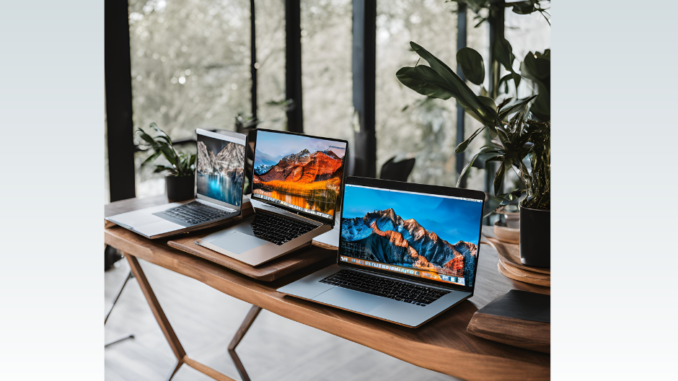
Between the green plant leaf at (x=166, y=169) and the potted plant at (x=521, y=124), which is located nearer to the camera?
the potted plant at (x=521, y=124)

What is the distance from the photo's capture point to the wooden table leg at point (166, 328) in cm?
204

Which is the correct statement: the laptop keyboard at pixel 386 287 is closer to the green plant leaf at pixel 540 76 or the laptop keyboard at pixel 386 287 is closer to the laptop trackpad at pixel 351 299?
the laptop trackpad at pixel 351 299

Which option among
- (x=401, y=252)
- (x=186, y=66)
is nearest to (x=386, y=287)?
(x=401, y=252)

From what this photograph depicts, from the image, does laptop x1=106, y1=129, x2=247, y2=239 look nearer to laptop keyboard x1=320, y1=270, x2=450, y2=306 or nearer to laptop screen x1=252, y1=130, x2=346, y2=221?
laptop screen x1=252, y1=130, x2=346, y2=221

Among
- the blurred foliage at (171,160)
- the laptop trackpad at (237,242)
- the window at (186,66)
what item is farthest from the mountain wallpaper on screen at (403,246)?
the window at (186,66)

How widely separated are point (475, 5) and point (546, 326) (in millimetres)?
2914

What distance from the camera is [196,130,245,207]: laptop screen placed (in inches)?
79.0

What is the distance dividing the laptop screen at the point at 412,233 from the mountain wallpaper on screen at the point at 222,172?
612 millimetres

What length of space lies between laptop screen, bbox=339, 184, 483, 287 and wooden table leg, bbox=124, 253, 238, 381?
0.94 meters

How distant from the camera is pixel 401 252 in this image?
4.70 ft

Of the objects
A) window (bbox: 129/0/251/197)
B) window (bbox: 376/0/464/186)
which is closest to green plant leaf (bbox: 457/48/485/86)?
window (bbox: 129/0/251/197)
